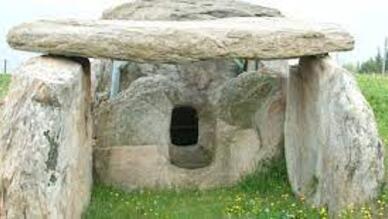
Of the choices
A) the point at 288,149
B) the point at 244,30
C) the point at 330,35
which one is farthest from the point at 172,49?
the point at 288,149

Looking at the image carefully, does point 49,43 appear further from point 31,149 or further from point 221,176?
point 221,176

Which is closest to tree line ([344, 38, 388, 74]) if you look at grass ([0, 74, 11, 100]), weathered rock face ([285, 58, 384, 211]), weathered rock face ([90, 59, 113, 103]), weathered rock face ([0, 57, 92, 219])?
grass ([0, 74, 11, 100])

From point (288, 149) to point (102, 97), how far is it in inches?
130

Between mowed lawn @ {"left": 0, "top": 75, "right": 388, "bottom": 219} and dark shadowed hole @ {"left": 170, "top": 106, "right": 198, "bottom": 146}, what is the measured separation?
1586 mm

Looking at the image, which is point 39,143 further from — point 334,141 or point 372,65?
point 372,65

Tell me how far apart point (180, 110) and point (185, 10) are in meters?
1.55

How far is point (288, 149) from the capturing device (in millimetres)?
13359

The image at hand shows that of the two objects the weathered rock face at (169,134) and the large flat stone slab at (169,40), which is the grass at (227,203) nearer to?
the weathered rock face at (169,134)

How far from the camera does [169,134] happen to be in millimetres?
14102

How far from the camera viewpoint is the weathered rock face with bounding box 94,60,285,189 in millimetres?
13766

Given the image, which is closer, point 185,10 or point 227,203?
point 227,203

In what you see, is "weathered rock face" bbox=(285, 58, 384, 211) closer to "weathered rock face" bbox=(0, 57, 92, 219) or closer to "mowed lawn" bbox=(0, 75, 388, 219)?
"mowed lawn" bbox=(0, 75, 388, 219)

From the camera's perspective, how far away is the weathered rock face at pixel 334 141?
10.9 meters

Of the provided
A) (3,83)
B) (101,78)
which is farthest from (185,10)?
(3,83)
